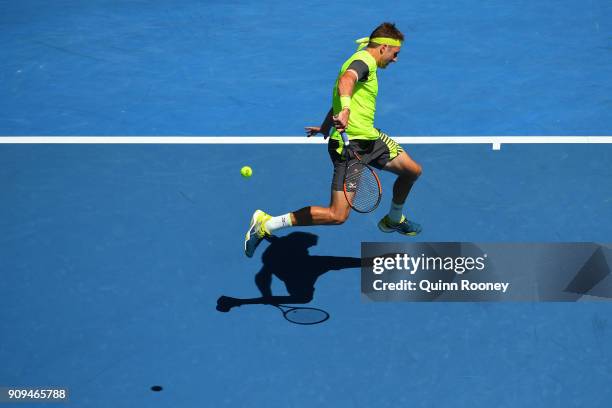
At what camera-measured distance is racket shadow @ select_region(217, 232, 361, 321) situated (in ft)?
27.1

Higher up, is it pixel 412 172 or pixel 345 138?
pixel 412 172

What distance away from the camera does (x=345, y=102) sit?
7.62 meters

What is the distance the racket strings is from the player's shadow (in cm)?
81

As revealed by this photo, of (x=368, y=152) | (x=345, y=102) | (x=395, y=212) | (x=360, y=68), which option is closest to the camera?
(x=345, y=102)

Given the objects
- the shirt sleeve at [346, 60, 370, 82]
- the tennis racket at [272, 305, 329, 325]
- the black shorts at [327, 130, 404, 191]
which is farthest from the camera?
the black shorts at [327, 130, 404, 191]

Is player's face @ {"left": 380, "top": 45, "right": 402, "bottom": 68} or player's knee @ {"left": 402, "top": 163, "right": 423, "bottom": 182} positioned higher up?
player's face @ {"left": 380, "top": 45, "right": 402, "bottom": 68}

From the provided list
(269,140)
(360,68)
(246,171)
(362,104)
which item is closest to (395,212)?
(362,104)

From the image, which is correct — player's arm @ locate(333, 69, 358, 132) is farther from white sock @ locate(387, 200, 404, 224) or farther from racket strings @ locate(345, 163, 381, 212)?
white sock @ locate(387, 200, 404, 224)

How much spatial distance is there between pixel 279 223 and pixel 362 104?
1.42 m

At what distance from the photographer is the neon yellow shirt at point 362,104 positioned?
8.06 m

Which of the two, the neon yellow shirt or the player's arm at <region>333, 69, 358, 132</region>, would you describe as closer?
the player's arm at <region>333, 69, 358, 132</region>

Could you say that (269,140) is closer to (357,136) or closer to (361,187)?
(357,136)

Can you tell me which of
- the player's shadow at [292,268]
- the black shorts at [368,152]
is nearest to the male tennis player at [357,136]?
the black shorts at [368,152]

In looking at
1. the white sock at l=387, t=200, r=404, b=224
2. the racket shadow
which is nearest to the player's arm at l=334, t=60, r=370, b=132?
the white sock at l=387, t=200, r=404, b=224
